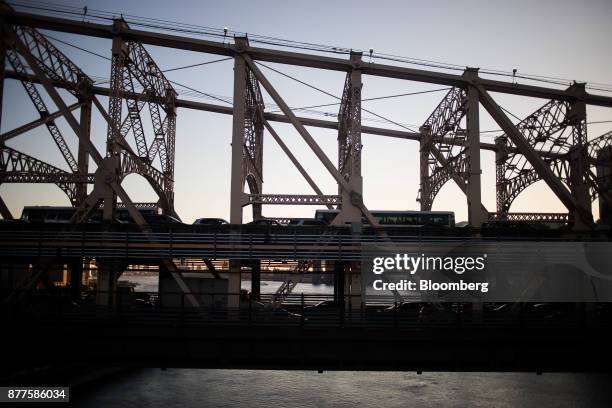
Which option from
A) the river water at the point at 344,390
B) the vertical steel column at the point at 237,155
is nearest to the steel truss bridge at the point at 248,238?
the vertical steel column at the point at 237,155

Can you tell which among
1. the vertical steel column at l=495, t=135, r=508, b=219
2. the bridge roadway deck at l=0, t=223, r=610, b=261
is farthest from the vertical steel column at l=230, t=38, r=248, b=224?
the vertical steel column at l=495, t=135, r=508, b=219

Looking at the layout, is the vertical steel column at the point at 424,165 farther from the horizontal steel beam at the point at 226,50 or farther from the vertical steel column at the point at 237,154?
the vertical steel column at the point at 237,154

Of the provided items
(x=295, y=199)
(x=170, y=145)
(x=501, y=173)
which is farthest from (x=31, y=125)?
(x=501, y=173)

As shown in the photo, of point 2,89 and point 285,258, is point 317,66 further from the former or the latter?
point 2,89

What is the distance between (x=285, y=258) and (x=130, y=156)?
1288cm

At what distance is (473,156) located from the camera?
25844mm

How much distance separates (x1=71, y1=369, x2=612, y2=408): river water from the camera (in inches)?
864

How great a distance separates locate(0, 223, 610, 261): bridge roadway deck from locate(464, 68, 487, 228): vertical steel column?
16.0 feet

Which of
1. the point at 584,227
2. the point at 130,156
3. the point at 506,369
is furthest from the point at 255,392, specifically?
the point at 584,227

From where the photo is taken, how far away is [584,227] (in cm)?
2639

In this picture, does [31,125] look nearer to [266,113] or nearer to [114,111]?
[114,111]

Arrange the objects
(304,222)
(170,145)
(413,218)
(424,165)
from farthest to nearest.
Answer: (424,165) < (170,145) < (413,218) < (304,222)

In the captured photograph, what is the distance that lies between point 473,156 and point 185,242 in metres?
18.4

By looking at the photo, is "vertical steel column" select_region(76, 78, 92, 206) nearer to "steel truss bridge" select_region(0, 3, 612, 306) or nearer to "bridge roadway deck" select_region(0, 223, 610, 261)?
"steel truss bridge" select_region(0, 3, 612, 306)
